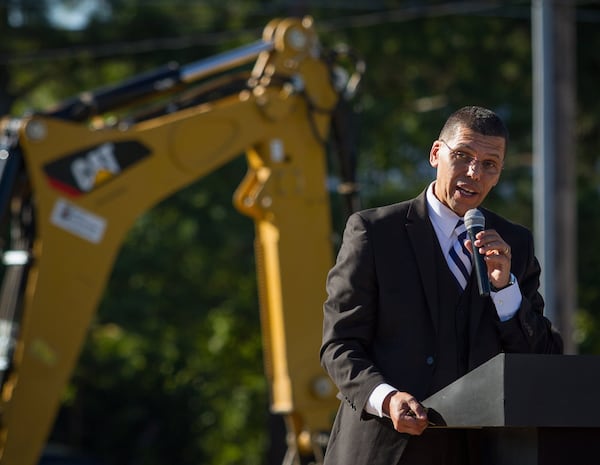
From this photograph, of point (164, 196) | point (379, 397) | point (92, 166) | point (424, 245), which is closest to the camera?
point (379, 397)

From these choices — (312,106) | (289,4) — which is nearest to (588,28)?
(289,4)

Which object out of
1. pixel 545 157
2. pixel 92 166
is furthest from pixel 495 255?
pixel 545 157

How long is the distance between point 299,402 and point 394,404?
5.66 m

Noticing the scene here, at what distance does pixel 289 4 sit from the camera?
18375mm

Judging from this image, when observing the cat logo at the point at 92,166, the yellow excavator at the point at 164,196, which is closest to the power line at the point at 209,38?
the yellow excavator at the point at 164,196

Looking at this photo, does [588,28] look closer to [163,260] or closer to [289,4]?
[289,4]

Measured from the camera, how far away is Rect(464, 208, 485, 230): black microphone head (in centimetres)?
366

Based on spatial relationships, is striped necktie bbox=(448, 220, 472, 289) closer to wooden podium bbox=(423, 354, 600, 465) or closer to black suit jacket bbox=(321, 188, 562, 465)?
black suit jacket bbox=(321, 188, 562, 465)

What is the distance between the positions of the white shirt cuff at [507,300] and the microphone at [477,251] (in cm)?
7

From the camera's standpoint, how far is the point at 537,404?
3299mm

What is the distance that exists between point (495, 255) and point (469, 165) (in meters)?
0.32

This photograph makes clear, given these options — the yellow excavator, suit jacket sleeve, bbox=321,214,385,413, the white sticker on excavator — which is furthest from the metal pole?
suit jacket sleeve, bbox=321,214,385,413

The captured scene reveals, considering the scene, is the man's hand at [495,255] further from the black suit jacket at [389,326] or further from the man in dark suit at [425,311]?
the black suit jacket at [389,326]

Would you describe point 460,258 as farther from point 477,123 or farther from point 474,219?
point 477,123
